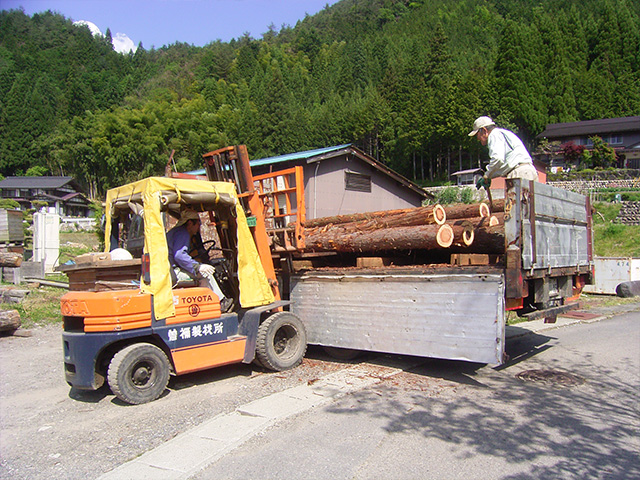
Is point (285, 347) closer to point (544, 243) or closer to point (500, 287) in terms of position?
point (500, 287)

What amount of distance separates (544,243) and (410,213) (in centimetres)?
193

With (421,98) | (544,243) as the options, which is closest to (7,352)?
(544,243)

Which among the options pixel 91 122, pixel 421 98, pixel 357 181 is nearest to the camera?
pixel 357 181

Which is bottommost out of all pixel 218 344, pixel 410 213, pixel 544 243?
pixel 218 344

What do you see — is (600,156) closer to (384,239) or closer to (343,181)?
(343,181)

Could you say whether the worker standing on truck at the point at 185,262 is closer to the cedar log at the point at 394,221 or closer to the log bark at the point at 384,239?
A: the log bark at the point at 384,239

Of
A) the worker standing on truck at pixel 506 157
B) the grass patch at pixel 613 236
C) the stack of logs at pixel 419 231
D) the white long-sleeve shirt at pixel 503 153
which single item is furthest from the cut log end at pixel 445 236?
the grass patch at pixel 613 236

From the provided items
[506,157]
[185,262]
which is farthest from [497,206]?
[185,262]

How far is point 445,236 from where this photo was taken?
22.5 ft

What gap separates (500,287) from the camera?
5883 mm

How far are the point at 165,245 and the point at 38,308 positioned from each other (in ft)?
27.0

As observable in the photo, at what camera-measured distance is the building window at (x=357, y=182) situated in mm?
20891

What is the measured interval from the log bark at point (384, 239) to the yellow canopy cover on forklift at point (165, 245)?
1569mm

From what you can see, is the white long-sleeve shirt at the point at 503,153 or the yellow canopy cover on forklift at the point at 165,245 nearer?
the yellow canopy cover on forklift at the point at 165,245
